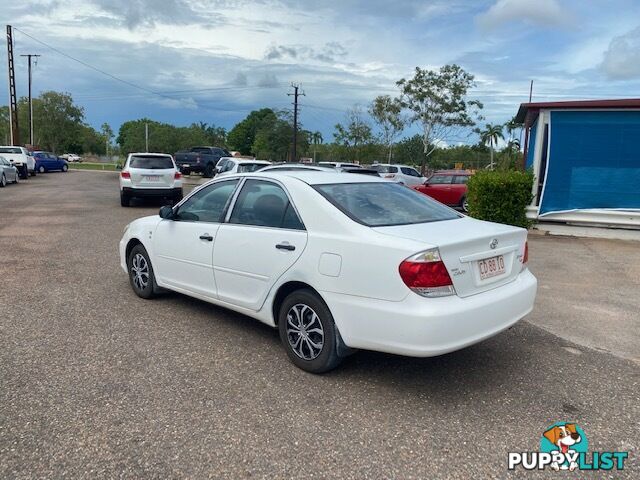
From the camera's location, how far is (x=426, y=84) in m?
37.5

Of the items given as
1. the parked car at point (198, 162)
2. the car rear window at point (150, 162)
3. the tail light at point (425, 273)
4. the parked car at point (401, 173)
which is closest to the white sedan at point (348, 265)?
the tail light at point (425, 273)

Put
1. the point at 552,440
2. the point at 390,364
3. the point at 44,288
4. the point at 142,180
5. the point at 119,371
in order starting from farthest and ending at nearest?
1. the point at 142,180
2. the point at 44,288
3. the point at 390,364
4. the point at 119,371
5. the point at 552,440

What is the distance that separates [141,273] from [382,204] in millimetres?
3079

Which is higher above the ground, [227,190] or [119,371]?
[227,190]

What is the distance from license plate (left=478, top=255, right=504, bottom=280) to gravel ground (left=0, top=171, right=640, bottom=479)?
832 millimetres

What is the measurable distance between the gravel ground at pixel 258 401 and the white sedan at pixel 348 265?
1.29 ft

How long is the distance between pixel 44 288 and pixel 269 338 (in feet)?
10.8

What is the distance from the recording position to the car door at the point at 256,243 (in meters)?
4.09

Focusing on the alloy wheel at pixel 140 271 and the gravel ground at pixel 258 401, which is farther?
the alloy wheel at pixel 140 271

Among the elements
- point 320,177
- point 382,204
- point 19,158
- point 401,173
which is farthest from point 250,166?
point 19,158

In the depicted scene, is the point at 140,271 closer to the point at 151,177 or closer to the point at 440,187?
the point at 151,177

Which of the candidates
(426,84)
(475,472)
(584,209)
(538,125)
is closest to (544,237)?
(584,209)

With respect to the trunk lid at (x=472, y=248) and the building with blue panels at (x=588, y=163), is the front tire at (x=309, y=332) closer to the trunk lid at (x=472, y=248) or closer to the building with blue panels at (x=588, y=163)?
the trunk lid at (x=472, y=248)

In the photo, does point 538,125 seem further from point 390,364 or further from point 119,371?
point 119,371
